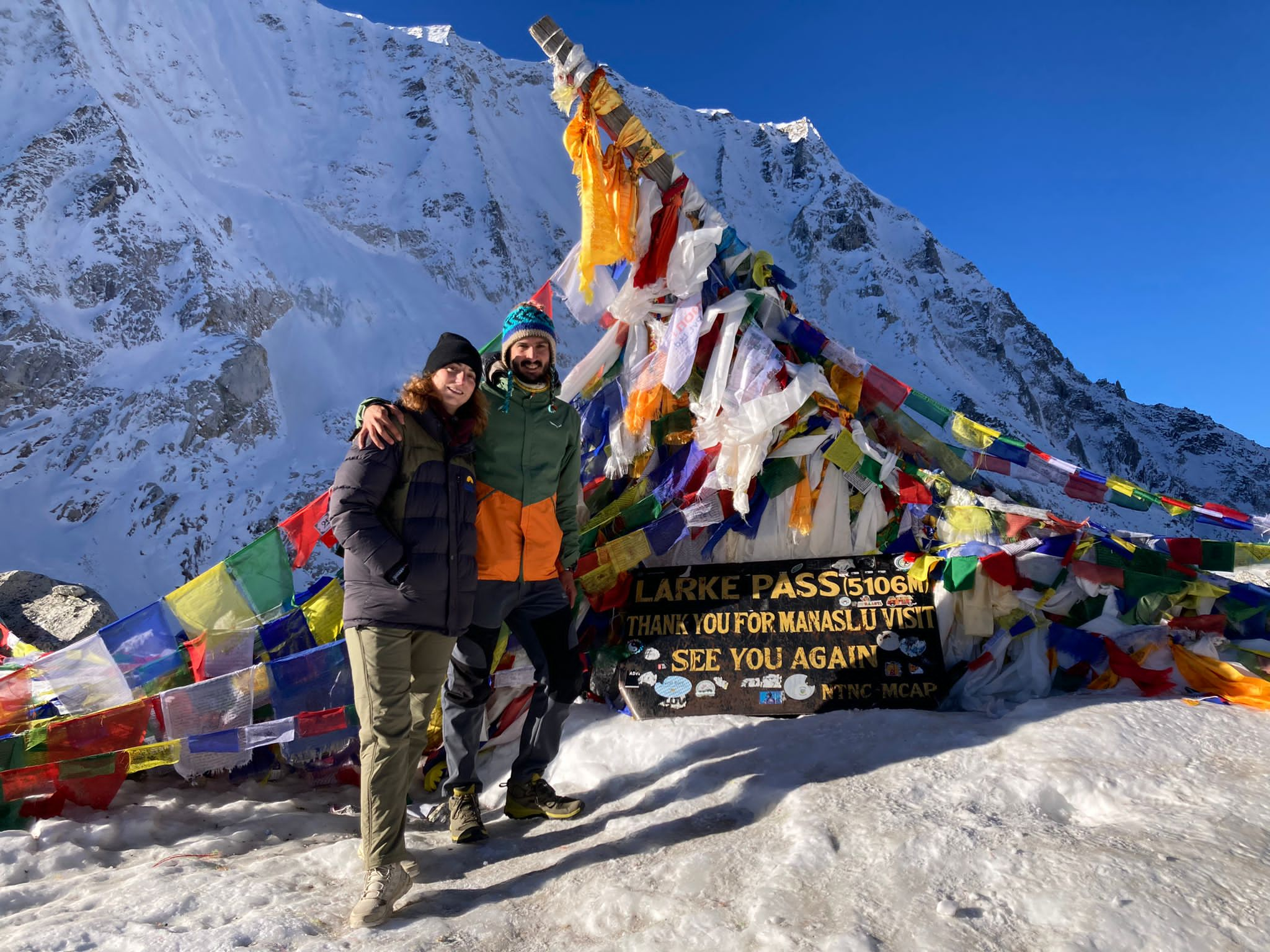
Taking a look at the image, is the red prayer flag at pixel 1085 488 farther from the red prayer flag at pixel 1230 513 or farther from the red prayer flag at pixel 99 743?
the red prayer flag at pixel 99 743

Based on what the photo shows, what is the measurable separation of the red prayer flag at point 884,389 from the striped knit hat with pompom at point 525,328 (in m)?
2.29

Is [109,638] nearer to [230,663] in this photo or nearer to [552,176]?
→ [230,663]

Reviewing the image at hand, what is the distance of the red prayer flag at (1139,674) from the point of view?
3209 millimetres

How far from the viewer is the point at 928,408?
4.43 metres

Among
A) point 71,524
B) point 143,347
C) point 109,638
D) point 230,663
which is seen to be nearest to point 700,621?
point 230,663

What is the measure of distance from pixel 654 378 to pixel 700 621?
133 cm

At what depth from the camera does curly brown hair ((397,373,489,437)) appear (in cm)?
249

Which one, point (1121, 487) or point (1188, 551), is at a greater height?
point (1121, 487)

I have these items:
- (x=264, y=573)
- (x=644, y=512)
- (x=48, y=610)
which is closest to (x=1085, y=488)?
(x=644, y=512)

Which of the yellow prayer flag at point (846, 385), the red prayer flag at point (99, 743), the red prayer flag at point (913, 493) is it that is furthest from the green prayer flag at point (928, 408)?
the red prayer flag at point (99, 743)

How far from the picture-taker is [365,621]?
2275mm

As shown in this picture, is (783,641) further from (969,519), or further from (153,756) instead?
(153,756)

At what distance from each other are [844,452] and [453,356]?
2.31m

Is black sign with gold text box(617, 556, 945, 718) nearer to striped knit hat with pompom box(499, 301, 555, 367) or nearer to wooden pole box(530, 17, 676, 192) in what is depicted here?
striped knit hat with pompom box(499, 301, 555, 367)
